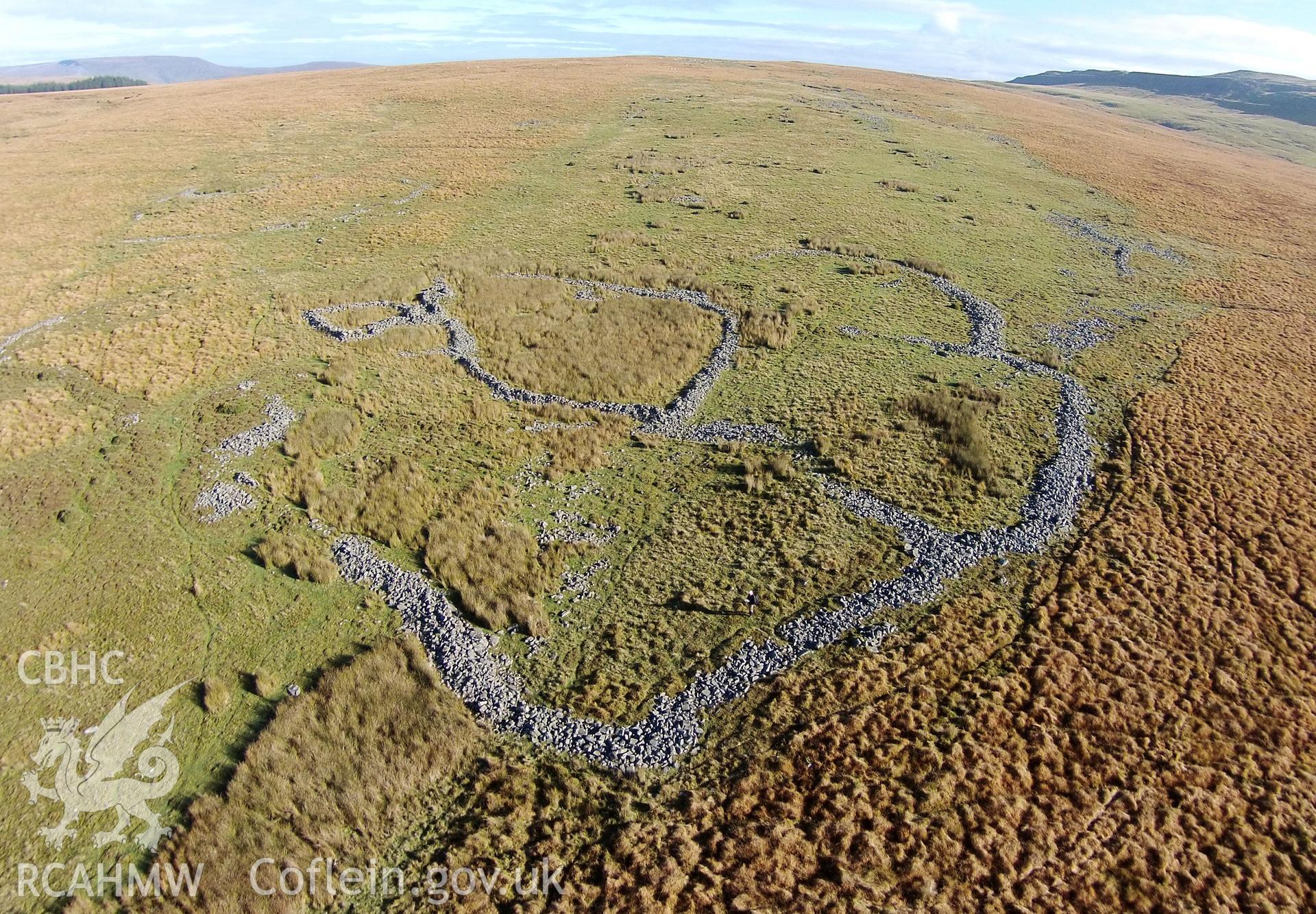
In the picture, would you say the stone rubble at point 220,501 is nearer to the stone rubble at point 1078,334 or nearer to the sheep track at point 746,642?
the sheep track at point 746,642

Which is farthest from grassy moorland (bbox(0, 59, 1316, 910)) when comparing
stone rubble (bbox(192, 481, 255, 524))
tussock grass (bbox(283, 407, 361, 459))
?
stone rubble (bbox(192, 481, 255, 524))

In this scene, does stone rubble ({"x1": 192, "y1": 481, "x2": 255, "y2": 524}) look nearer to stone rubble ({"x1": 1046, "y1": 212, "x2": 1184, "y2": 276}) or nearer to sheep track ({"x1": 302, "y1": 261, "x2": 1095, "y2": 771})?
sheep track ({"x1": 302, "y1": 261, "x2": 1095, "y2": 771})

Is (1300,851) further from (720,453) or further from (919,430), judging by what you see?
(720,453)

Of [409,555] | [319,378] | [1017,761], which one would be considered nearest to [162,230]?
[319,378]

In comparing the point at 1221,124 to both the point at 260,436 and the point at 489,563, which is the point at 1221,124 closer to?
the point at 489,563

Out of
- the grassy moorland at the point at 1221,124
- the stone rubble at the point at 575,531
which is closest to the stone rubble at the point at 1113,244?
the stone rubble at the point at 575,531
